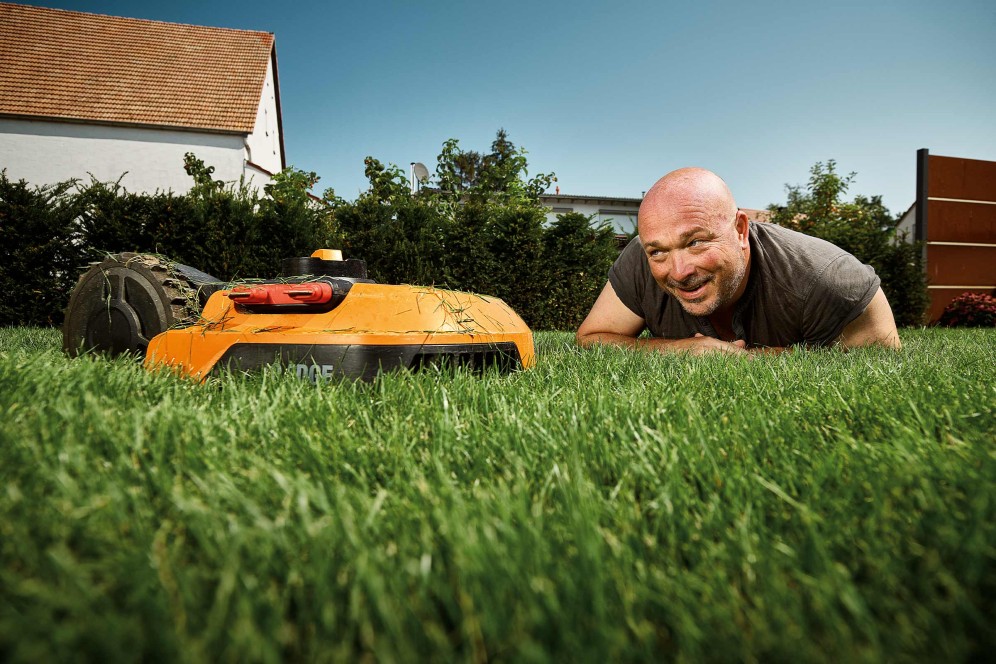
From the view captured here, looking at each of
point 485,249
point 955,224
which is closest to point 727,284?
point 485,249

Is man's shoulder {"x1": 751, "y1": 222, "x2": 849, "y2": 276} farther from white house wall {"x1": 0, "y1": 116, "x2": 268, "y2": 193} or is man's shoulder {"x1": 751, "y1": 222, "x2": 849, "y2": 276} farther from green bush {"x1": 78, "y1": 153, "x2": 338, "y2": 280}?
white house wall {"x1": 0, "y1": 116, "x2": 268, "y2": 193}

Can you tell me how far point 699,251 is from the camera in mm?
2590

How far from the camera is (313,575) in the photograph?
71 centimetres

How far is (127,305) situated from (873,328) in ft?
12.8

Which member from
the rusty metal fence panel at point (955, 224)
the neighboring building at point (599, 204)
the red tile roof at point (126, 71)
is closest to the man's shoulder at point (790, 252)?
the rusty metal fence panel at point (955, 224)

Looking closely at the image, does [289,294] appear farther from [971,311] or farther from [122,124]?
[122,124]

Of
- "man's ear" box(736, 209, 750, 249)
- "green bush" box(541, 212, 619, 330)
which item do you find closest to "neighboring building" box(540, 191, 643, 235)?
"green bush" box(541, 212, 619, 330)

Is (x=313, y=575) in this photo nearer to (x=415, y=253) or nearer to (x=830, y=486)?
(x=830, y=486)

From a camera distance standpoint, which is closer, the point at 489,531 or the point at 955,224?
the point at 489,531

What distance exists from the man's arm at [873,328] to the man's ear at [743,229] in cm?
85

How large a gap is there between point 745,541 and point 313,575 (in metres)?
0.63

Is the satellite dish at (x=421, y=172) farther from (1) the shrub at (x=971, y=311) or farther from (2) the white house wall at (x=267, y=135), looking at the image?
(1) the shrub at (x=971, y=311)

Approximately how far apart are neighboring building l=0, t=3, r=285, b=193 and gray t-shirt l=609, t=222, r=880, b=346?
50.5 ft

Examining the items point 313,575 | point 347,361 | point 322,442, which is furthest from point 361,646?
point 347,361
